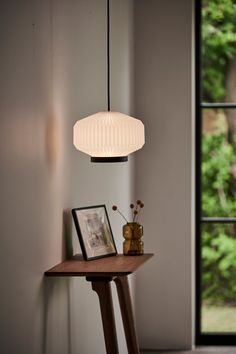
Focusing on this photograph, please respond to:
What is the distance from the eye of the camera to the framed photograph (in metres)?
4.41

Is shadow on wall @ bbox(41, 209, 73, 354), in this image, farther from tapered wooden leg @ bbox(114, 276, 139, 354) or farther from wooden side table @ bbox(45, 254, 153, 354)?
tapered wooden leg @ bbox(114, 276, 139, 354)

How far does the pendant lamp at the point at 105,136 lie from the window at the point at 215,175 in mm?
1879

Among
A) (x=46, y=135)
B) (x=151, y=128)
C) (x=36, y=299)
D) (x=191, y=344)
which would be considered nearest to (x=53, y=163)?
(x=46, y=135)

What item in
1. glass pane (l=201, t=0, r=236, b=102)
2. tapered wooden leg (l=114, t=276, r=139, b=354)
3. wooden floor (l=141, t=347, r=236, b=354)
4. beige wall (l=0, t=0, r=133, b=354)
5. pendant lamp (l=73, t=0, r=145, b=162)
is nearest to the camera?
beige wall (l=0, t=0, r=133, b=354)

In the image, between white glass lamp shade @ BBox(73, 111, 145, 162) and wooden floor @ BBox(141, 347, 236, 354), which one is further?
wooden floor @ BBox(141, 347, 236, 354)

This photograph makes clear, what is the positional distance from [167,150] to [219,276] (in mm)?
938

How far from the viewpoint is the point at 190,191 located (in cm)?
603

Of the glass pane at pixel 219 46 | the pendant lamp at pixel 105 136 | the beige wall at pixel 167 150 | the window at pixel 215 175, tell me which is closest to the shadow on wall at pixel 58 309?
the pendant lamp at pixel 105 136

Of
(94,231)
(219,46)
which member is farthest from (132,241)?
(219,46)

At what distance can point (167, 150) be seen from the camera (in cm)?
605

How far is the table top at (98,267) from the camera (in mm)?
3969

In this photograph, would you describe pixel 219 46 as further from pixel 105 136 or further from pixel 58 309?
pixel 58 309

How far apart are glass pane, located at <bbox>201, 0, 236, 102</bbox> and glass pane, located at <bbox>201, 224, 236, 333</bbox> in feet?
3.11

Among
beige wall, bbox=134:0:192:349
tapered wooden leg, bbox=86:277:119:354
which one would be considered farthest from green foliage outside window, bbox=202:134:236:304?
tapered wooden leg, bbox=86:277:119:354
